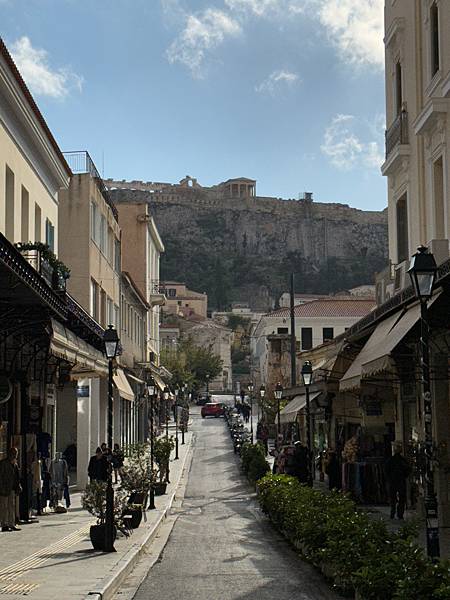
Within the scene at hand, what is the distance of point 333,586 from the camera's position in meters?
10.7

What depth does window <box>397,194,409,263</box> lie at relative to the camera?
2211cm

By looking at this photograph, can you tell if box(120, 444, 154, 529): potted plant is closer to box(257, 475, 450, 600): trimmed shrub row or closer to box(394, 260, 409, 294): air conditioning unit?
box(257, 475, 450, 600): trimmed shrub row

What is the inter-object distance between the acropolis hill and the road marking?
163m

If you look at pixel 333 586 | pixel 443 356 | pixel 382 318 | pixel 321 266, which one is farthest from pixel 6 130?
pixel 321 266

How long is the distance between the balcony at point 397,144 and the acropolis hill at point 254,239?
15680cm

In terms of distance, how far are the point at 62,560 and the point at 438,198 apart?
33.5 ft

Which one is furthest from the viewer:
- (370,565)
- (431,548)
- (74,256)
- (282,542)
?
(74,256)

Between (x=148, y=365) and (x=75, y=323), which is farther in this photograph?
(x=148, y=365)

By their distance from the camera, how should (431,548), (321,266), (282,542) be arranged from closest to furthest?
1. (431,548)
2. (282,542)
3. (321,266)

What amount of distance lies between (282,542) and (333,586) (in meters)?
6.24

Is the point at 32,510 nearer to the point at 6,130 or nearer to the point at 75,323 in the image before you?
the point at 75,323

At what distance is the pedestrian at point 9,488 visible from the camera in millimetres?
17047

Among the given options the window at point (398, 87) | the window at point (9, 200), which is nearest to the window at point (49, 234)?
the window at point (9, 200)

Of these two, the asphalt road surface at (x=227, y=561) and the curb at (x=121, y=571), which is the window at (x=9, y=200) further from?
the asphalt road surface at (x=227, y=561)
